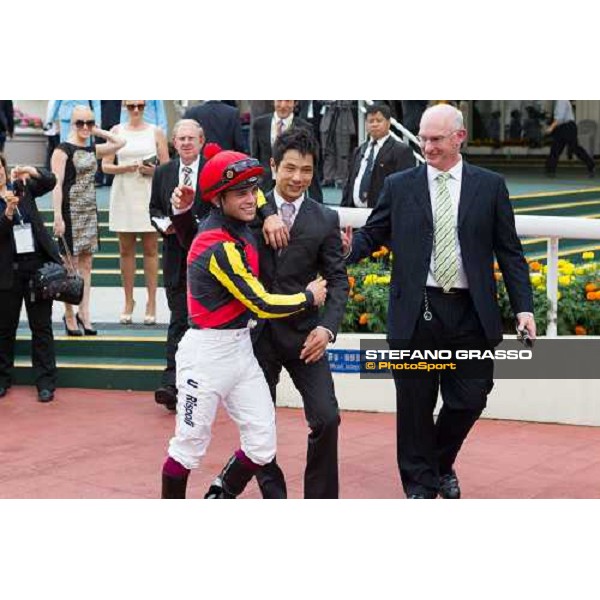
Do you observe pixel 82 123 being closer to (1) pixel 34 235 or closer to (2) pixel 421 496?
(1) pixel 34 235

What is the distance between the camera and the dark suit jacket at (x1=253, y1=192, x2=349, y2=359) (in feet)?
20.0

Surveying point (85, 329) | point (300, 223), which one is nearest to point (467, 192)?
point (300, 223)

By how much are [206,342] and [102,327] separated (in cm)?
494

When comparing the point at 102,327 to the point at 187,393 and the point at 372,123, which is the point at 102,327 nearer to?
the point at 372,123

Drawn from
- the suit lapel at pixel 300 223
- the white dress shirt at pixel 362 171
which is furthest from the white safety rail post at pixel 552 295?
the suit lapel at pixel 300 223

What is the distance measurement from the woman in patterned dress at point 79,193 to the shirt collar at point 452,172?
13.9 ft

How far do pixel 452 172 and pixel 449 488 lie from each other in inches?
67.5

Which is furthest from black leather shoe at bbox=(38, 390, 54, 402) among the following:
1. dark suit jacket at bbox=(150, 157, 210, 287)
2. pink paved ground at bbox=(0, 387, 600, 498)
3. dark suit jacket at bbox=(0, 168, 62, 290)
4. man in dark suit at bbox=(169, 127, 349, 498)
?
man in dark suit at bbox=(169, 127, 349, 498)

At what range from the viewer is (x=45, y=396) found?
927cm

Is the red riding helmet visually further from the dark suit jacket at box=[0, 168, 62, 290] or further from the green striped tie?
the dark suit jacket at box=[0, 168, 62, 290]

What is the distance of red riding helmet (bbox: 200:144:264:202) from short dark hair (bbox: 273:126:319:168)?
0.27 m

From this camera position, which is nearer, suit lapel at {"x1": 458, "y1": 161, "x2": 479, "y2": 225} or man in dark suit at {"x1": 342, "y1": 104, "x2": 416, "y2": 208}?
suit lapel at {"x1": 458, "y1": 161, "x2": 479, "y2": 225}

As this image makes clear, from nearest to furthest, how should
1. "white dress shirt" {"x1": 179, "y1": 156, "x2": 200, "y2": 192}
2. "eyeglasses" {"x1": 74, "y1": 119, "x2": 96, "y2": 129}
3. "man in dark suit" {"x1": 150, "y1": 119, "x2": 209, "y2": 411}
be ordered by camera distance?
"man in dark suit" {"x1": 150, "y1": 119, "x2": 209, "y2": 411} → "white dress shirt" {"x1": 179, "y1": 156, "x2": 200, "y2": 192} → "eyeglasses" {"x1": 74, "y1": 119, "x2": 96, "y2": 129}

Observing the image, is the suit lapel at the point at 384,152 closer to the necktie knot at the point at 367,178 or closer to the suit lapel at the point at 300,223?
the necktie knot at the point at 367,178
